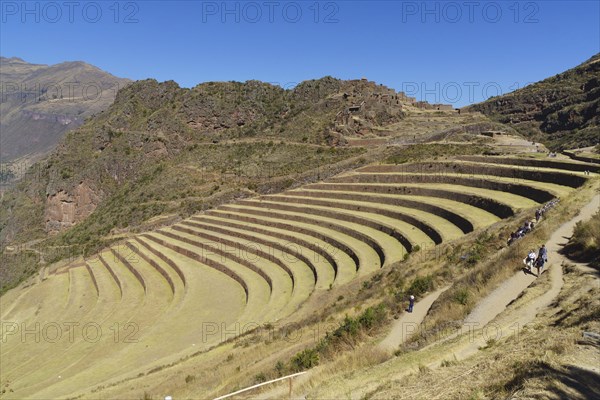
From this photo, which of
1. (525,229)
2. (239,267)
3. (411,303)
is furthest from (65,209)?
(525,229)

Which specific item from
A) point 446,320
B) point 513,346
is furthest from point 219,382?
point 513,346

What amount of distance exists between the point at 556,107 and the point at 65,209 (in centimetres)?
8489

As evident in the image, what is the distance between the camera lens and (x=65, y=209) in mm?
52406

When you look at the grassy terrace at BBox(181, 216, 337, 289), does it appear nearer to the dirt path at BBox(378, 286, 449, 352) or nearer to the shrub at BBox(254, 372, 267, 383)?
the dirt path at BBox(378, 286, 449, 352)

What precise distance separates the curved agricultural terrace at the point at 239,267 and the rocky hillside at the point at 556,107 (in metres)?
38.4

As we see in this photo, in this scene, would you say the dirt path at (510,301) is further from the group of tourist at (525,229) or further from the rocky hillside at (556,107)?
the rocky hillside at (556,107)

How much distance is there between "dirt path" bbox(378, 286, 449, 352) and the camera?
965 centimetres

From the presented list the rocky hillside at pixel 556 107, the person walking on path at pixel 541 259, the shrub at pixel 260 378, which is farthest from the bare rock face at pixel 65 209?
the rocky hillside at pixel 556 107

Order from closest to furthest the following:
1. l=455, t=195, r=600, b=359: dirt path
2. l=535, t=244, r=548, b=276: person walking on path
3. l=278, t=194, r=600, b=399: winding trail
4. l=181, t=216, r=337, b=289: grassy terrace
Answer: l=278, t=194, r=600, b=399: winding trail
l=455, t=195, r=600, b=359: dirt path
l=535, t=244, r=548, b=276: person walking on path
l=181, t=216, r=337, b=289: grassy terrace

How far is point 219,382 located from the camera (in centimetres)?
978

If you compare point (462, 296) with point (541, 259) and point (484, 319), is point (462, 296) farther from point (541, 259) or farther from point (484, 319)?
point (541, 259)

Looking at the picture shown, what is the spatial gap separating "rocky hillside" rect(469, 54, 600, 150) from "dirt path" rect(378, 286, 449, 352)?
51295 millimetres

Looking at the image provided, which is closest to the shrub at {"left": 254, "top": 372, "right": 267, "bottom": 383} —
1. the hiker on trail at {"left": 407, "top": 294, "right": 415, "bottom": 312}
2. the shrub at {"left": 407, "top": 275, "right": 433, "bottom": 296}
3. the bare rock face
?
the hiker on trail at {"left": 407, "top": 294, "right": 415, "bottom": 312}

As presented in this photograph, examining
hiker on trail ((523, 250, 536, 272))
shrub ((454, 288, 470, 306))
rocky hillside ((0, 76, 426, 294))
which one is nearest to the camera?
shrub ((454, 288, 470, 306))
